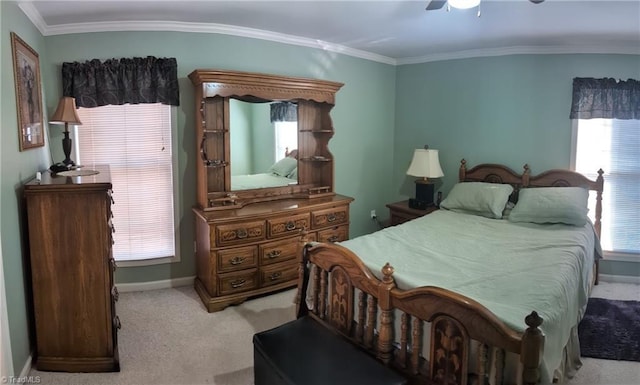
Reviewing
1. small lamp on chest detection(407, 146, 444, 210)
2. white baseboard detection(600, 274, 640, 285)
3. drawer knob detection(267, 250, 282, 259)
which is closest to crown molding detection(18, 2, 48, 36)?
drawer knob detection(267, 250, 282, 259)

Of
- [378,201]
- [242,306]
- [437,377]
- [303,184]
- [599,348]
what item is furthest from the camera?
[378,201]

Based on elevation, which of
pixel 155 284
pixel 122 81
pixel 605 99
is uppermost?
pixel 122 81

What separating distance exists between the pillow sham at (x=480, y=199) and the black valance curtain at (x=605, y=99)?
1.00 m

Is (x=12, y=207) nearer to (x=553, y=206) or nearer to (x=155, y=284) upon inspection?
(x=155, y=284)

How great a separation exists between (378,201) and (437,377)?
11.1 feet

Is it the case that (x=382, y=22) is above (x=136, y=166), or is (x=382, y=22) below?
above

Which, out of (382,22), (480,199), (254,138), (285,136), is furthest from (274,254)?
(382,22)

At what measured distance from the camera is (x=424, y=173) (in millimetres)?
4375

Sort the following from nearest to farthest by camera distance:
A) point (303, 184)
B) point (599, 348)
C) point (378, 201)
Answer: point (599, 348)
point (303, 184)
point (378, 201)

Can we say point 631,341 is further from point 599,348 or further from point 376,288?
point 376,288

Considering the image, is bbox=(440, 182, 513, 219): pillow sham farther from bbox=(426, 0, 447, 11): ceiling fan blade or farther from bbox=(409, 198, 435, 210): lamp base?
bbox=(426, 0, 447, 11): ceiling fan blade

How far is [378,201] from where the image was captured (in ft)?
16.8

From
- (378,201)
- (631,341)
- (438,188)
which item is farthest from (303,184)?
(631,341)

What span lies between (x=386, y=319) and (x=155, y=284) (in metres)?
2.52
